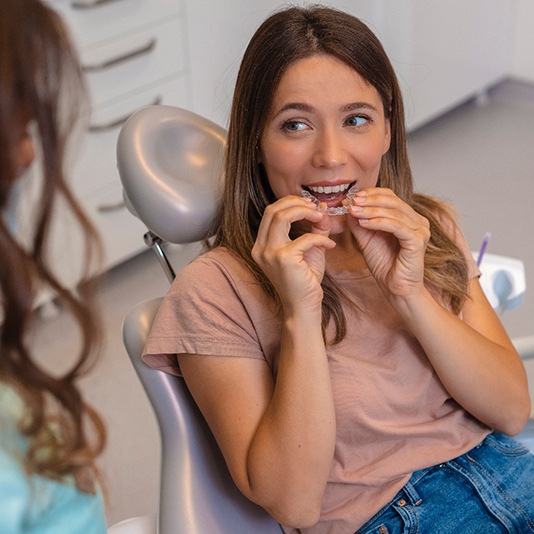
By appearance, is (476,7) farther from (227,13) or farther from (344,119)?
(344,119)

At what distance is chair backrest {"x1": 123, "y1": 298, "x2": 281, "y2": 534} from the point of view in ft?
4.13

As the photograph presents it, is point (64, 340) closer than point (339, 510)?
No

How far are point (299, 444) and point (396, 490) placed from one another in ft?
0.62

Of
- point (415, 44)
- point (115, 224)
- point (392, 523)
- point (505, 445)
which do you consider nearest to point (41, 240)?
point (392, 523)

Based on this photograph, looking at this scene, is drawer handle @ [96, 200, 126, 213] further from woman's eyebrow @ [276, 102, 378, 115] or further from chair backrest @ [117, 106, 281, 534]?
woman's eyebrow @ [276, 102, 378, 115]

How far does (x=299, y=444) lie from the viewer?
1162 millimetres

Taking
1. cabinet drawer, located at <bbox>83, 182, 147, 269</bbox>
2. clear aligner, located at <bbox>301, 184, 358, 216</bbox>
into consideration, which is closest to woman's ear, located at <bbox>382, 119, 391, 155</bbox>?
clear aligner, located at <bbox>301, 184, 358, 216</bbox>

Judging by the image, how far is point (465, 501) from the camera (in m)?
1.27

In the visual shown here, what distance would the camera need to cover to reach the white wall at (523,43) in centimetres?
397

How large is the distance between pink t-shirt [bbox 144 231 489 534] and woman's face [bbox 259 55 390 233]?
15 centimetres

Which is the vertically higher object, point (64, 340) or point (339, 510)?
point (339, 510)

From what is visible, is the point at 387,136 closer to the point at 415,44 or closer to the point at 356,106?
the point at 356,106

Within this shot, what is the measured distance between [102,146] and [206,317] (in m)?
1.53

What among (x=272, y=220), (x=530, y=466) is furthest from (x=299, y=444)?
(x=530, y=466)
